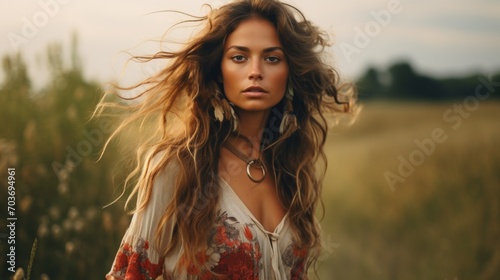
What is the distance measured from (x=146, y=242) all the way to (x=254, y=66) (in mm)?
855

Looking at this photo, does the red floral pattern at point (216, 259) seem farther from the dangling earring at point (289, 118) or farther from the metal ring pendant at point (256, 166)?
the dangling earring at point (289, 118)

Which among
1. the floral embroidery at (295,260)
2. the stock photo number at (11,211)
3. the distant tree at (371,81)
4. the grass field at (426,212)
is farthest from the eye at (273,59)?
the distant tree at (371,81)

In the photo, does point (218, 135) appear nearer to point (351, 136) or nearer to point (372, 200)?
point (372, 200)

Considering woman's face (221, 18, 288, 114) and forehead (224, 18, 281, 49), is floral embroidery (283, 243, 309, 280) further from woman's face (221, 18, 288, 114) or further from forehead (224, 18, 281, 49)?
forehead (224, 18, 281, 49)

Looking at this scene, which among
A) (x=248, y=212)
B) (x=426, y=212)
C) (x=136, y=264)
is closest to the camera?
(x=136, y=264)

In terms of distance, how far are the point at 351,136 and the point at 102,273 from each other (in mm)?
9873

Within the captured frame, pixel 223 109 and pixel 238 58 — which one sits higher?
pixel 238 58

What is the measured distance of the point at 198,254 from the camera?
2873mm

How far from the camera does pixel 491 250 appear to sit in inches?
273

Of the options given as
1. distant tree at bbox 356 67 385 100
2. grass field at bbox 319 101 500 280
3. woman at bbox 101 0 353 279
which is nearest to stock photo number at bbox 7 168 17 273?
woman at bbox 101 0 353 279

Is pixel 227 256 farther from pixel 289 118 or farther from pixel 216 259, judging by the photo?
pixel 289 118

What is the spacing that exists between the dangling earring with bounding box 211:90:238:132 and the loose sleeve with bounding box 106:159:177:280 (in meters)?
0.36

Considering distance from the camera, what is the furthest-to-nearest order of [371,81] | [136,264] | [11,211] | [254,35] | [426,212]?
1. [371,81]
2. [426,212]
3. [11,211]
4. [254,35]
5. [136,264]

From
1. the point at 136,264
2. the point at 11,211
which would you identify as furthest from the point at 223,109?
the point at 11,211
